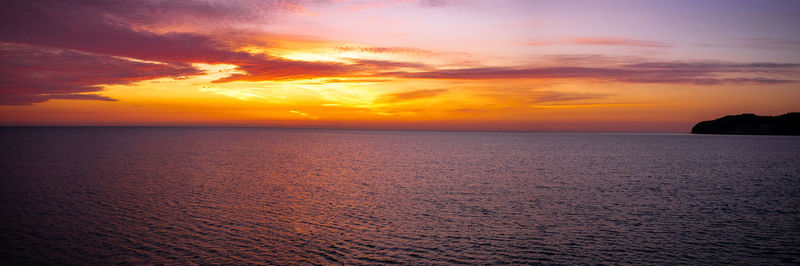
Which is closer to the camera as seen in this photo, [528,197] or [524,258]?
[524,258]

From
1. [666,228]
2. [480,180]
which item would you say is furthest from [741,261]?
[480,180]

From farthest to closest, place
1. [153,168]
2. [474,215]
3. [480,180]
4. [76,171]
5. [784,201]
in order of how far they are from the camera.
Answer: [153,168]
[76,171]
[480,180]
[784,201]
[474,215]

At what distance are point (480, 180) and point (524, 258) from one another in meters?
31.4

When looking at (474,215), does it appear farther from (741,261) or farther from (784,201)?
(784,201)

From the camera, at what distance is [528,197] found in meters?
40.0

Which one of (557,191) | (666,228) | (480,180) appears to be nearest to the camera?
(666,228)

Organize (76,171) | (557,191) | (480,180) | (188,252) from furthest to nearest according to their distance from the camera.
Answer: (76,171)
(480,180)
(557,191)
(188,252)

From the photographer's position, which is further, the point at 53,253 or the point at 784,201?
the point at 784,201

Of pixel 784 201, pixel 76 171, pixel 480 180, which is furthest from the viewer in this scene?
pixel 76 171

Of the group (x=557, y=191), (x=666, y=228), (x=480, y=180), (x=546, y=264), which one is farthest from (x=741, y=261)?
(x=480, y=180)

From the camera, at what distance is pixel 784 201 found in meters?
38.2

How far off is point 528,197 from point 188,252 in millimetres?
28299

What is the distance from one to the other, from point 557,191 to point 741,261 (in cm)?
2248

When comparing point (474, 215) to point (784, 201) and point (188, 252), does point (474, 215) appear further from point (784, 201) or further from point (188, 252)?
point (784, 201)
